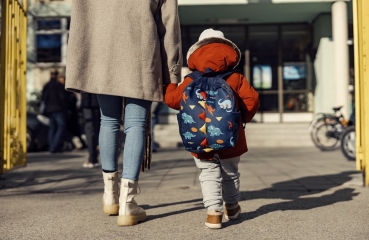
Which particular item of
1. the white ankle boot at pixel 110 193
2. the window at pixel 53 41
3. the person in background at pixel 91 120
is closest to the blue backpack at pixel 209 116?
the white ankle boot at pixel 110 193

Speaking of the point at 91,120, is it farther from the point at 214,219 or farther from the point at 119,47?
the point at 214,219

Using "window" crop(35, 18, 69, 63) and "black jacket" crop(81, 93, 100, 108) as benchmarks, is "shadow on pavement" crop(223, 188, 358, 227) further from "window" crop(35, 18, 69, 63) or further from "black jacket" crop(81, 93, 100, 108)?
"window" crop(35, 18, 69, 63)

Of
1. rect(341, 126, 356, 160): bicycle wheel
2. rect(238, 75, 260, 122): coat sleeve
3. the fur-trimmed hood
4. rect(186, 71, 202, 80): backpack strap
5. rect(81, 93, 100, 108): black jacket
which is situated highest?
the fur-trimmed hood

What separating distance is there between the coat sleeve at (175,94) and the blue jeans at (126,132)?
159 millimetres

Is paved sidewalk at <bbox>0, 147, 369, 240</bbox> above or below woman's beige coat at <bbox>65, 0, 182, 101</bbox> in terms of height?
below

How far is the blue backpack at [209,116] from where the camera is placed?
3.47m

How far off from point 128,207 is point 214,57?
1.05m

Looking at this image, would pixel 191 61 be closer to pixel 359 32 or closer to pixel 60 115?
pixel 359 32

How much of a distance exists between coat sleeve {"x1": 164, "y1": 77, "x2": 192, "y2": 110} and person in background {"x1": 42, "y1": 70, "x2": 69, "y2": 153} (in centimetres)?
915

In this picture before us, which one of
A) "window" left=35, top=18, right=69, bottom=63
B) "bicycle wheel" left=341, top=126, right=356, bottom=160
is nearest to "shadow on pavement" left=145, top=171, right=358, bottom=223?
"bicycle wheel" left=341, top=126, right=356, bottom=160

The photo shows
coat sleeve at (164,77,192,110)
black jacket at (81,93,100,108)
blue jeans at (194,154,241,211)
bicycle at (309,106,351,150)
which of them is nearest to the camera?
blue jeans at (194,154,241,211)

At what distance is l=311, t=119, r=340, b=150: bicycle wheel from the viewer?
1277 cm

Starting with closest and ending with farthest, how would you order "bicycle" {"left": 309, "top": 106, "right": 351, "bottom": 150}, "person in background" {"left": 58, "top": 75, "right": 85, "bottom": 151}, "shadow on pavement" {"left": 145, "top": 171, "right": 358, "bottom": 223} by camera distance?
"shadow on pavement" {"left": 145, "top": 171, "right": 358, "bottom": 223}
"bicycle" {"left": 309, "top": 106, "right": 351, "bottom": 150}
"person in background" {"left": 58, "top": 75, "right": 85, "bottom": 151}

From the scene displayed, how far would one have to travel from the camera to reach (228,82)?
12.0 feet
